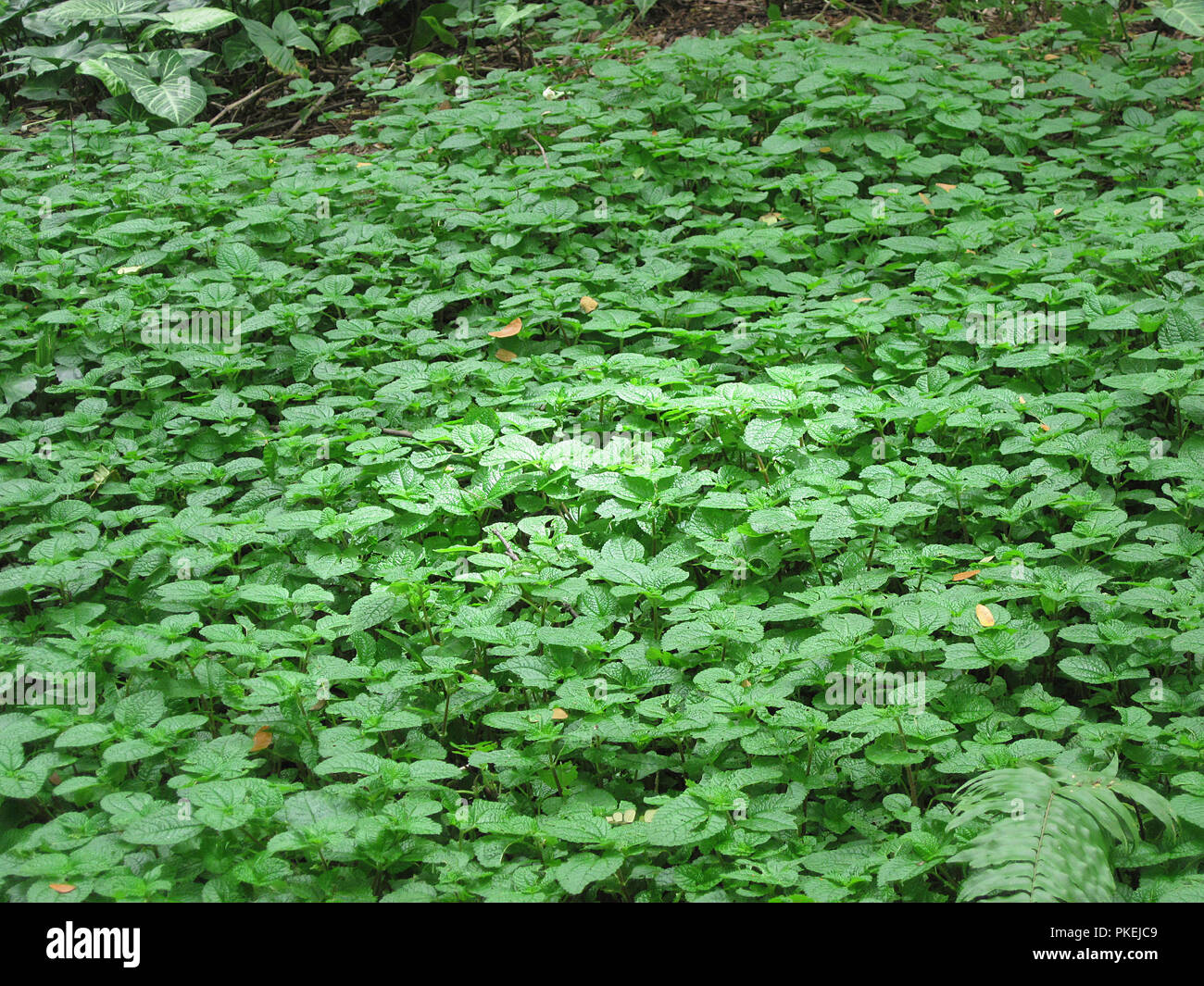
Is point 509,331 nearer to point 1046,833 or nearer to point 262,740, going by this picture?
point 262,740

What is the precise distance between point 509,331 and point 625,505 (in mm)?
1288

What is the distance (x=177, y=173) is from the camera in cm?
523

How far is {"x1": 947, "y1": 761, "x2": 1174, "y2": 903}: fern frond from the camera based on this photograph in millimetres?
1859

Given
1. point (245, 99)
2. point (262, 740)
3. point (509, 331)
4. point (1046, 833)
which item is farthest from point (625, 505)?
point (245, 99)

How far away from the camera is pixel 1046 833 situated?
74.6 inches

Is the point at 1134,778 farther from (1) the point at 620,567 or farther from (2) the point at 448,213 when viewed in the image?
(2) the point at 448,213

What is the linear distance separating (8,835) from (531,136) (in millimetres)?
4291

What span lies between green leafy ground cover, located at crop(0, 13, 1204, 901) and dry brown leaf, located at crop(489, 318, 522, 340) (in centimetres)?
1

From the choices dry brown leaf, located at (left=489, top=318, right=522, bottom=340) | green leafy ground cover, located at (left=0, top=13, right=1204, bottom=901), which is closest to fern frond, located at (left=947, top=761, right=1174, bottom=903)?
green leafy ground cover, located at (left=0, top=13, right=1204, bottom=901)

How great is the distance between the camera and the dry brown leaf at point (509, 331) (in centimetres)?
399

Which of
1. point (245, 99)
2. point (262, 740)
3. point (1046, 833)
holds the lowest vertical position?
point (262, 740)

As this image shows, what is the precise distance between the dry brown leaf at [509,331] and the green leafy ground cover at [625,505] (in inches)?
0.5

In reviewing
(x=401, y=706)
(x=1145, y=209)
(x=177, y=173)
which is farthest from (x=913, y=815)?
(x=177, y=173)
